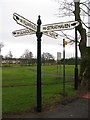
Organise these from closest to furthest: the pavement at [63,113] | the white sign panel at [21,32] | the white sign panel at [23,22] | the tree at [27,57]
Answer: the white sign panel at [23,22] → the pavement at [63,113] → the white sign panel at [21,32] → the tree at [27,57]

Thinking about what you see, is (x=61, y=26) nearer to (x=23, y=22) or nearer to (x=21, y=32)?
(x=23, y=22)

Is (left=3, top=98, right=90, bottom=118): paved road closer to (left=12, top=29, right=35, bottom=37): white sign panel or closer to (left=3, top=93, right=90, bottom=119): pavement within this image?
(left=3, top=93, right=90, bottom=119): pavement

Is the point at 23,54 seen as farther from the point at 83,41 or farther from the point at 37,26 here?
the point at 37,26

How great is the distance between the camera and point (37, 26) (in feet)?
36.8

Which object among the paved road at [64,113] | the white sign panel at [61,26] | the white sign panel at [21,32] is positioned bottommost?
the paved road at [64,113]

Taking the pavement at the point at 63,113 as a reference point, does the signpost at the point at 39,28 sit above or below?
above

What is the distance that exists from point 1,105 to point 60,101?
2.81 metres

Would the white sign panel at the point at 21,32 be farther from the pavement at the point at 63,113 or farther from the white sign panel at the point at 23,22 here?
the pavement at the point at 63,113

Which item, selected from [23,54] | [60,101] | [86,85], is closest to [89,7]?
[86,85]

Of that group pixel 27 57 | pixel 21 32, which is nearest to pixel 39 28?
pixel 21 32

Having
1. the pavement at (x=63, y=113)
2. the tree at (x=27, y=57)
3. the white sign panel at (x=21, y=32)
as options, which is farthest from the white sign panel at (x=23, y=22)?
the tree at (x=27, y=57)

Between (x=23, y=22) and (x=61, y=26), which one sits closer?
(x=23, y=22)

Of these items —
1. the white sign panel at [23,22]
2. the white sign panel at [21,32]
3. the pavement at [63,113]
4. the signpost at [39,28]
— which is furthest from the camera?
the white sign panel at [21,32]

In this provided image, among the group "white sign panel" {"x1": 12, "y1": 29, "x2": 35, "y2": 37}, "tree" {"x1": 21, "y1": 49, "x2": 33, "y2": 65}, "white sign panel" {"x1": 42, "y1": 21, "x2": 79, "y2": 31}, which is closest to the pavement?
"white sign panel" {"x1": 12, "y1": 29, "x2": 35, "y2": 37}
